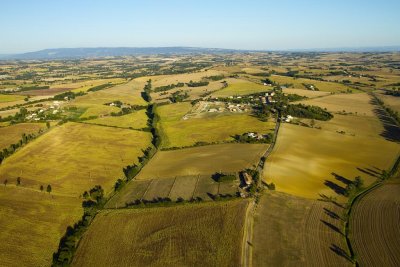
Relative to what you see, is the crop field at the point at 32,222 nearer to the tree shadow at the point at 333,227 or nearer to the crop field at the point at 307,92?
the tree shadow at the point at 333,227

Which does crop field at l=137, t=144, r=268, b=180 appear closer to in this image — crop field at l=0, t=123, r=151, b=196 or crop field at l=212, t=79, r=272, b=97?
crop field at l=0, t=123, r=151, b=196

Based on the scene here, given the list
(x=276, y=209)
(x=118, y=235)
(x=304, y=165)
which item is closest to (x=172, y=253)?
(x=118, y=235)

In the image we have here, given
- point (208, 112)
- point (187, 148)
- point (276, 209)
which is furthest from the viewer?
point (208, 112)

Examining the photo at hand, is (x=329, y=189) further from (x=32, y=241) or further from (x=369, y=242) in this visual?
(x=32, y=241)

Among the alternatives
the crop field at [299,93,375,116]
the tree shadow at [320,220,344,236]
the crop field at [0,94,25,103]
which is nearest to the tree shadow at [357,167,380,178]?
the tree shadow at [320,220,344,236]

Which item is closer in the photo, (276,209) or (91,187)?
(276,209)

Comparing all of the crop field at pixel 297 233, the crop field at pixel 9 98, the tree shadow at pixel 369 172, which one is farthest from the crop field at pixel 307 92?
the crop field at pixel 9 98
